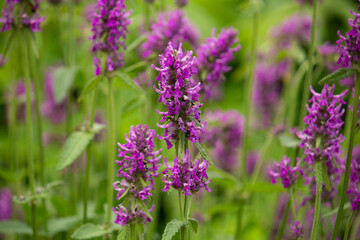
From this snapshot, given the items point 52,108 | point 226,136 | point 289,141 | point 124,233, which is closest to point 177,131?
point 124,233

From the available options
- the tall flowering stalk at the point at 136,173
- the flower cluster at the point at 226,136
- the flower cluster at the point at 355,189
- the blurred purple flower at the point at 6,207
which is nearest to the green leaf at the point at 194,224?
the tall flowering stalk at the point at 136,173

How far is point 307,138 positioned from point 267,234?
1.17 meters

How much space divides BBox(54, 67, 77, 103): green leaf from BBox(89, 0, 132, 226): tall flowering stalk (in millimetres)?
418

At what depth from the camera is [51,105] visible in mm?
3098

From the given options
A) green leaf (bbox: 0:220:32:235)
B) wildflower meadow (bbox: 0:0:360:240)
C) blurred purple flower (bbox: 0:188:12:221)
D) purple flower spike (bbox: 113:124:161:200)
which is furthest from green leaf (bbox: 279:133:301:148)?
blurred purple flower (bbox: 0:188:12:221)

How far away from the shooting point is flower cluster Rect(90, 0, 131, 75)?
1501mm

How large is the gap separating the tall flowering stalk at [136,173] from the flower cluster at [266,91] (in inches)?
74.2

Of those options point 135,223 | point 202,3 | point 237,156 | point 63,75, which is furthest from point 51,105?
point 202,3

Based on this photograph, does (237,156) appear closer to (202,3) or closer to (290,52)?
(290,52)

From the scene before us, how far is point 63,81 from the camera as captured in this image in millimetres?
2047

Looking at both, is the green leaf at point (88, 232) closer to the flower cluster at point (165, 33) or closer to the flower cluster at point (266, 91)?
the flower cluster at point (165, 33)

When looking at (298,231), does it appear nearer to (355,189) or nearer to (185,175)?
(355,189)

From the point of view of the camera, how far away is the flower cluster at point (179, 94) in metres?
1.10

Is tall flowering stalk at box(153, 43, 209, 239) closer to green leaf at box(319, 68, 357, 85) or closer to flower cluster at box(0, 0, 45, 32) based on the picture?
green leaf at box(319, 68, 357, 85)
